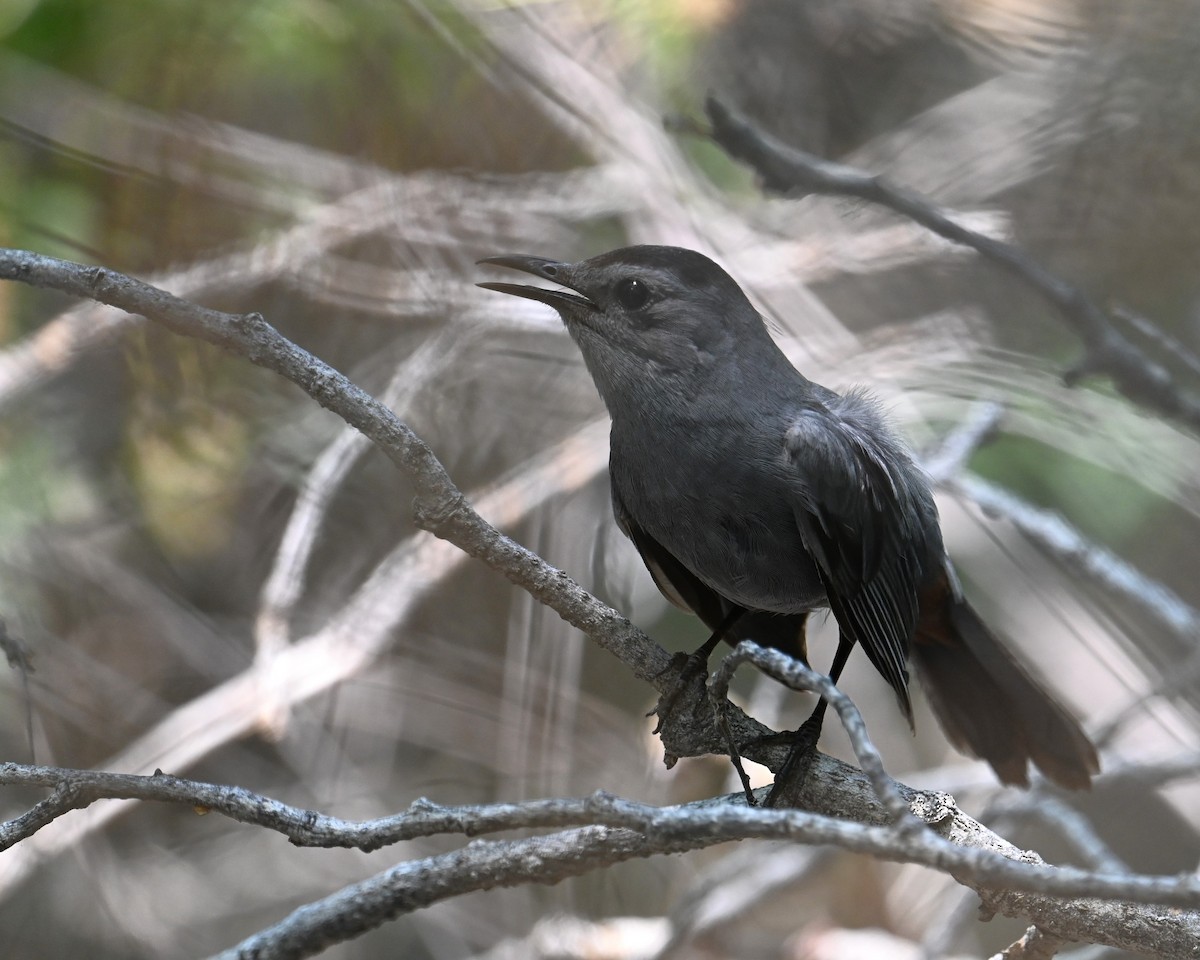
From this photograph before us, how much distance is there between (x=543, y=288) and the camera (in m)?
2.52

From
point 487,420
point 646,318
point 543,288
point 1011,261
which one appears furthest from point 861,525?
point 487,420

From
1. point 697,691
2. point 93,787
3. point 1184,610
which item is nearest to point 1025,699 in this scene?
point 1184,610

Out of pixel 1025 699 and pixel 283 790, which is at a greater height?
pixel 283 790

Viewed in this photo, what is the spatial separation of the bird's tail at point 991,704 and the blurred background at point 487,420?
0.51 m

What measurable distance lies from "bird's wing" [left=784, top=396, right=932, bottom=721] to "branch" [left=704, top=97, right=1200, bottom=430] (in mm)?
823

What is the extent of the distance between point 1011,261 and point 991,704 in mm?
1340

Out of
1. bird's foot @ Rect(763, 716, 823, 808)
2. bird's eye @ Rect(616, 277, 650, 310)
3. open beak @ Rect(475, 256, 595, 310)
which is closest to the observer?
bird's foot @ Rect(763, 716, 823, 808)

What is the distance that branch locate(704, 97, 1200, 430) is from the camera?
3.07 metres

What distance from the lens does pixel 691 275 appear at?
2596mm

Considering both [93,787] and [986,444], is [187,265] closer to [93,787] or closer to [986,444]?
[93,787]

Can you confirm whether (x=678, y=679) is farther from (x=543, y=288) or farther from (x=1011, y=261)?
(x=1011, y=261)

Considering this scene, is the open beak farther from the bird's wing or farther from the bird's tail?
the bird's tail

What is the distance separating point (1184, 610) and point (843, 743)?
4.50 feet

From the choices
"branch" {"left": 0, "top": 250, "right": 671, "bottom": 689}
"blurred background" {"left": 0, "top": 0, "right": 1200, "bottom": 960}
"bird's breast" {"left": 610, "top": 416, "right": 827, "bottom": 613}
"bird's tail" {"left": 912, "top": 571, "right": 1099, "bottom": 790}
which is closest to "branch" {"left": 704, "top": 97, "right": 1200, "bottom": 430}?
"blurred background" {"left": 0, "top": 0, "right": 1200, "bottom": 960}
